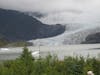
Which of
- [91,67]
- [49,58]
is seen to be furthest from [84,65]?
[49,58]

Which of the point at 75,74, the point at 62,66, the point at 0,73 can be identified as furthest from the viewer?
the point at 62,66

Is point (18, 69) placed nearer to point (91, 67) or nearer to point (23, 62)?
point (23, 62)

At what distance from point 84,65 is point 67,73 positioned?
Answer: 1.55 m

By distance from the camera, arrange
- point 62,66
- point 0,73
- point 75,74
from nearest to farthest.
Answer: point 0,73 → point 75,74 → point 62,66

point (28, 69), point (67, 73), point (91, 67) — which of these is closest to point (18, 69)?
point (28, 69)

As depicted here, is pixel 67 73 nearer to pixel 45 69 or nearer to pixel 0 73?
pixel 45 69

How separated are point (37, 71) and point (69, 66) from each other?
2765 millimetres

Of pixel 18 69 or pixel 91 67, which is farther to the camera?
pixel 91 67

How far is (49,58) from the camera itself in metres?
26.4

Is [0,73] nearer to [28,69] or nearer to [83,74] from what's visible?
[28,69]

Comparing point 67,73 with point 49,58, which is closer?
point 67,73

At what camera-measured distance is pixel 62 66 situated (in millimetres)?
25391

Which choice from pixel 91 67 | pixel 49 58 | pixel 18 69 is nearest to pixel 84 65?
pixel 91 67

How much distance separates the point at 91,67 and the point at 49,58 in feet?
9.94
